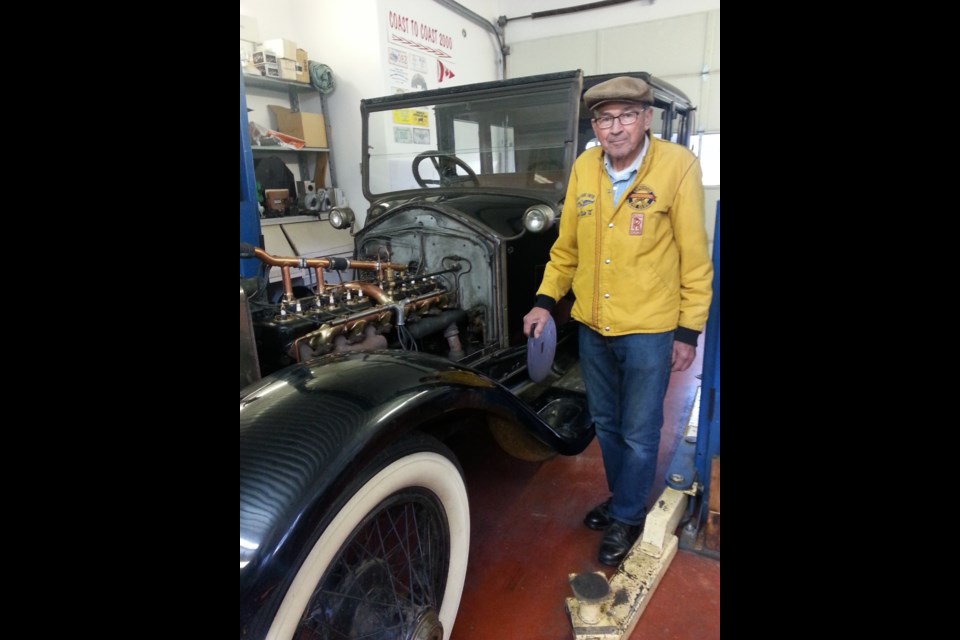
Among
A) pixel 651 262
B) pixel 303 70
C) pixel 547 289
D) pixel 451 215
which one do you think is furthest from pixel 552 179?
pixel 303 70

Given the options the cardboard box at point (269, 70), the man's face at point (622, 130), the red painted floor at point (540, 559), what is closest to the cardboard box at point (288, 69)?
the cardboard box at point (269, 70)

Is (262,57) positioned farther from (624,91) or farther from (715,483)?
(715,483)

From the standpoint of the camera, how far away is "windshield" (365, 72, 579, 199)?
253 centimetres

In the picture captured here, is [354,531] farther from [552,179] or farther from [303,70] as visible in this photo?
[303,70]

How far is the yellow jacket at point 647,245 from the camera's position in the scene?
1.59 metres

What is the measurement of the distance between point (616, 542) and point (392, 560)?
893 millimetres

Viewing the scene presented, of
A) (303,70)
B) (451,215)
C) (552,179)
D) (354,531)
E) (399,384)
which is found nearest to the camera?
(354,531)

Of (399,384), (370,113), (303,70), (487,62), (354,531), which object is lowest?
(354,531)

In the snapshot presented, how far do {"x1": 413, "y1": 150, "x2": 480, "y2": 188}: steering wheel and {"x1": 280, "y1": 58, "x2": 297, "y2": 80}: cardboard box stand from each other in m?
2.89

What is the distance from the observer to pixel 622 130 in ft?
5.17

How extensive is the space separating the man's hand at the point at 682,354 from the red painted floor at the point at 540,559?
75cm

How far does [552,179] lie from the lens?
261 centimetres
